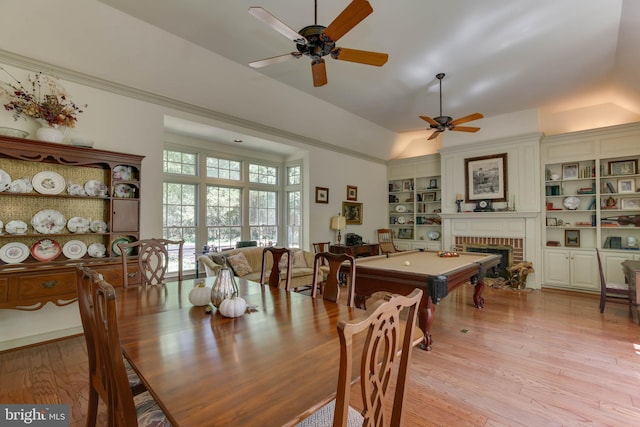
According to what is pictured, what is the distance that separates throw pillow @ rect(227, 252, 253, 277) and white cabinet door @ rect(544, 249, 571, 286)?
17.8 feet

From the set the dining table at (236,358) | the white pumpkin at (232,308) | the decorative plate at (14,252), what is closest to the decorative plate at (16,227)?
the decorative plate at (14,252)

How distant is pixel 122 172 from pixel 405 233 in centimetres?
625

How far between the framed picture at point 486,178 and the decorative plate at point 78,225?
6.53 meters

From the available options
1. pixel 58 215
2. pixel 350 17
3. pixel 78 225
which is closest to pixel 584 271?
pixel 350 17

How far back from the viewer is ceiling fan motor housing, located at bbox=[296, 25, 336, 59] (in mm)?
2303

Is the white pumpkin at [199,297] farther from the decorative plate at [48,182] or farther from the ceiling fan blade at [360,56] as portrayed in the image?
the decorative plate at [48,182]

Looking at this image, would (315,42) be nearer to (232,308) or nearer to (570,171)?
(232,308)

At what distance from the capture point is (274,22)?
2.14 m

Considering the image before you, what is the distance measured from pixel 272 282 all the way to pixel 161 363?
1460 mm

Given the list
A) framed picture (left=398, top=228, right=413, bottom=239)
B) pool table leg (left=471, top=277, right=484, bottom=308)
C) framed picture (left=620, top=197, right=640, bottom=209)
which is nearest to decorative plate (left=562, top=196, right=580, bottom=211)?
framed picture (left=620, top=197, right=640, bottom=209)

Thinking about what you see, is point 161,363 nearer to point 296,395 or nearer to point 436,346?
point 296,395

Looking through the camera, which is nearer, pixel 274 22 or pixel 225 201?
pixel 274 22

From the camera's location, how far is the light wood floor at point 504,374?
1986 millimetres

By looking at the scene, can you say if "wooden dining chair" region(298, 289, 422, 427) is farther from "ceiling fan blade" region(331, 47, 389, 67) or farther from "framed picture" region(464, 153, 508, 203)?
"framed picture" region(464, 153, 508, 203)
